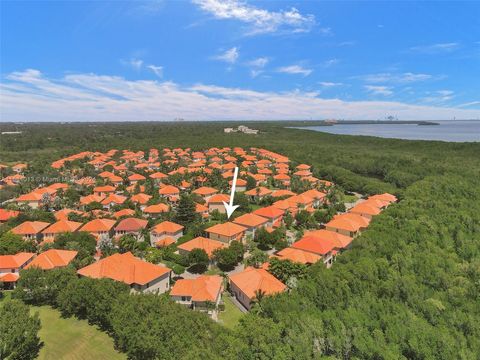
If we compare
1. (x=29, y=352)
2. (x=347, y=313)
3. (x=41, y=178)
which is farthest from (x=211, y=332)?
(x=41, y=178)

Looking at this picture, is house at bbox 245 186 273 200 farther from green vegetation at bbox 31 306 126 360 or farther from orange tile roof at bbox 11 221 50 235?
green vegetation at bbox 31 306 126 360

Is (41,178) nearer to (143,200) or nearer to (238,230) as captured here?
(143,200)

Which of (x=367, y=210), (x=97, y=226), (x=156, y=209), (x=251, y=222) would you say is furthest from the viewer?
(x=156, y=209)

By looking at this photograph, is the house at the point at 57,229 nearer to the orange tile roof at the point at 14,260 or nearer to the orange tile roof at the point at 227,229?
the orange tile roof at the point at 14,260

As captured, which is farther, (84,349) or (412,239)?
(412,239)

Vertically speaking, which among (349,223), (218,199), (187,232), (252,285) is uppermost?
(218,199)

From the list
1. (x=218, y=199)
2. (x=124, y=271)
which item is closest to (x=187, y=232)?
(x=124, y=271)

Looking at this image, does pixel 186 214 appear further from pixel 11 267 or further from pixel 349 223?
pixel 349 223
